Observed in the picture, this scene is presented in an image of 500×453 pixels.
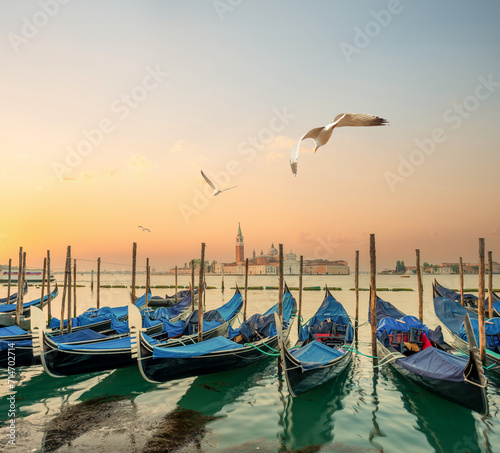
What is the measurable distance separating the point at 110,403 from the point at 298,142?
18.6 feet

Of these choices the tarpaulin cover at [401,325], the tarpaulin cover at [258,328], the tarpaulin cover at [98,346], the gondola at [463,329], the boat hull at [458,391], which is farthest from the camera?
the tarpaulin cover at [258,328]

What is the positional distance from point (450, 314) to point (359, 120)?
920 centimetres

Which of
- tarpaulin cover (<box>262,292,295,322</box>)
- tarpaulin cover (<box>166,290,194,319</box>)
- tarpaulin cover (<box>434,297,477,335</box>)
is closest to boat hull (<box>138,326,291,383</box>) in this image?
tarpaulin cover (<box>262,292,295,322</box>)

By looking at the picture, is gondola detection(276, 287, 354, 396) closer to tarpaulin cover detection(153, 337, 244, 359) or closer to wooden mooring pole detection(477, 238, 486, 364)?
tarpaulin cover detection(153, 337, 244, 359)

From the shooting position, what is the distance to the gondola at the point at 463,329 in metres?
7.58

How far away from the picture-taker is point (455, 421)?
5.61 metres

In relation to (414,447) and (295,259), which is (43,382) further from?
(295,259)

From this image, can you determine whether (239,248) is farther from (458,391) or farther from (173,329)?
(458,391)

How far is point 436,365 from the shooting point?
6234 mm

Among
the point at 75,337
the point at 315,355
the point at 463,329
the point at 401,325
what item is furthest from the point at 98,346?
the point at 463,329

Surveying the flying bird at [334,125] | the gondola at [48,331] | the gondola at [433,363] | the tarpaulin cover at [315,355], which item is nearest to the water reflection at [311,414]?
the tarpaulin cover at [315,355]

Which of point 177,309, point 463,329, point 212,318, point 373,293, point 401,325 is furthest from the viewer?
point 177,309

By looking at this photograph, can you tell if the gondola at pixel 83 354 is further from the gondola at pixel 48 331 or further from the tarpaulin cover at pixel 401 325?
the tarpaulin cover at pixel 401 325

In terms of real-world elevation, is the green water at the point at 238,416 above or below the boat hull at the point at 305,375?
below
